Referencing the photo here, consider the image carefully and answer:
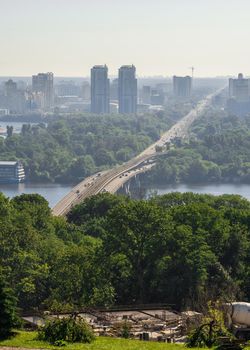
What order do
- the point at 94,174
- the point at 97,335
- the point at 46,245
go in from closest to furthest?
the point at 97,335
the point at 46,245
the point at 94,174

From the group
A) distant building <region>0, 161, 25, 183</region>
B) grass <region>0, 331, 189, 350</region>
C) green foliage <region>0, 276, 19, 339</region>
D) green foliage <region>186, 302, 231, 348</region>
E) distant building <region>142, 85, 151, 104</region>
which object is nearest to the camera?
grass <region>0, 331, 189, 350</region>

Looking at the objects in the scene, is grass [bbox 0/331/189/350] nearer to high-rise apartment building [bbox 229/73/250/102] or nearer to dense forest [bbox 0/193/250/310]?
dense forest [bbox 0/193/250/310]

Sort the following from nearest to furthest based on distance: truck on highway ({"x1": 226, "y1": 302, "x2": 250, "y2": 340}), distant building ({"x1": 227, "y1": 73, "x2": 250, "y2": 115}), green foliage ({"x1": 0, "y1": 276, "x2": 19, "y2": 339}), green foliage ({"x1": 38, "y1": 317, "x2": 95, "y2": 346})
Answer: green foliage ({"x1": 38, "y1": 317, "x2": 95, "y2": 346}), green foliage ({"x1": 0, "y1": 276, "x2": 19, "y2": 339}), truck on highway ({"x1": 226, "y1": 302, "x2": 250, "y2": 340}), distant building ({"x1": 227, "y1": 73, "x2": 250, "y2": 115})

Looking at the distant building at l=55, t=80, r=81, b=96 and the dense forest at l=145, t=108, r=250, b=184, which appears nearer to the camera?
the dense forest at l=145, t=108, r=250, b=184

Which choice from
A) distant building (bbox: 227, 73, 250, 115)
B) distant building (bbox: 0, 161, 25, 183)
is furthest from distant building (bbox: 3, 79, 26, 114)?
distant building (bbox: 0, 161, 25, 183)

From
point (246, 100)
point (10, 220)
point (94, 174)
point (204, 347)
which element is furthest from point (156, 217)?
point (246, 100)

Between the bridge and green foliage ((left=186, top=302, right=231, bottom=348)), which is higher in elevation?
green foliage ((left=186, top=302, right=231, bottom=348))

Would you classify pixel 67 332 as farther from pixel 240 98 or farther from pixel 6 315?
pixel 240 98

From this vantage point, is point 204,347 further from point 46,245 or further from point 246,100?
point 246,100
